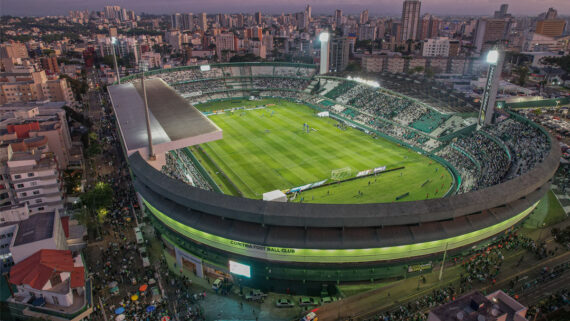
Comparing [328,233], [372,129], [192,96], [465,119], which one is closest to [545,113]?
[465,119]

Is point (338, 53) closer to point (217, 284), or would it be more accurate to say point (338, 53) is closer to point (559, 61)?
point (559, 61)

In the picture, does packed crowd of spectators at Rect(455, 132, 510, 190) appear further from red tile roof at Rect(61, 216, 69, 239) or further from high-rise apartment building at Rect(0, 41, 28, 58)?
high-rise apartment building at Rect(0, 41, 28, 58)

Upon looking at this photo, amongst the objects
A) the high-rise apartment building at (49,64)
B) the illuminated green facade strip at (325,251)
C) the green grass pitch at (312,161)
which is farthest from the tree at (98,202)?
the high-rise apartment building at (49,64)

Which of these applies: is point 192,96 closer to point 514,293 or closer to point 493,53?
point 493,53

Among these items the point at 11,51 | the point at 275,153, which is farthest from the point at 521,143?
the point at 11,51

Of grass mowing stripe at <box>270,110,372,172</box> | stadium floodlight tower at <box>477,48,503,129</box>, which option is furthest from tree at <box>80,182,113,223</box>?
stadium floodlight tower at <box>477,48,503,129</box>

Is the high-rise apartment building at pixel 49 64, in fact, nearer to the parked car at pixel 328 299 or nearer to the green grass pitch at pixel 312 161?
the green grass pitch at pixel 312 161
